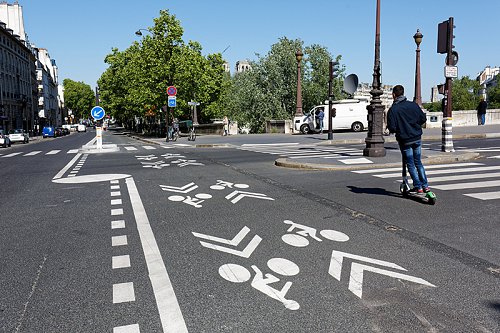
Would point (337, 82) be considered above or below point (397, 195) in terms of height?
above

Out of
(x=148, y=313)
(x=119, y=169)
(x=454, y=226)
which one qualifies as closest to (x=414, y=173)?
(x=454, y=226)

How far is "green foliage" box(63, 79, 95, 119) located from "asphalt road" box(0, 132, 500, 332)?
155m

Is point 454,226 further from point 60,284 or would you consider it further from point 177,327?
point 60,284

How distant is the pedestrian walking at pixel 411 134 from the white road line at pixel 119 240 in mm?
4639

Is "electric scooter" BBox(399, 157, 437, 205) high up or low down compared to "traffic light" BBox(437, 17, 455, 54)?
down

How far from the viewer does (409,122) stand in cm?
720

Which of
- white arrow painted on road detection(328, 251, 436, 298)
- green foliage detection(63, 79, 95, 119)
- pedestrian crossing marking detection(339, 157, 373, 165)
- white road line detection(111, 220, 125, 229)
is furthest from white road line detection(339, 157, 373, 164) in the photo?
green foliage detection(63, 79, 95, 119)

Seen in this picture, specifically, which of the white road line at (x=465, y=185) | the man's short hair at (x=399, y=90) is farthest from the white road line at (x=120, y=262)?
the white road line at (x=465, y=185)

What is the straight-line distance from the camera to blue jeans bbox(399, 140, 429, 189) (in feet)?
23.4

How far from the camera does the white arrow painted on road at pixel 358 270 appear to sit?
12.0 ft

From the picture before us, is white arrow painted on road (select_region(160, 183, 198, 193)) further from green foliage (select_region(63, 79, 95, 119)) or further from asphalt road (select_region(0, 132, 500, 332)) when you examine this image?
green foliage (select_region(63, 79, 95, 119))

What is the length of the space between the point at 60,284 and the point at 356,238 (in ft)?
10.4

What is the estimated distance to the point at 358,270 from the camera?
13.2 feet

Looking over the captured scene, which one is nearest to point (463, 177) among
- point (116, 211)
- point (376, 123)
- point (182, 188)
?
point (376, 123)
